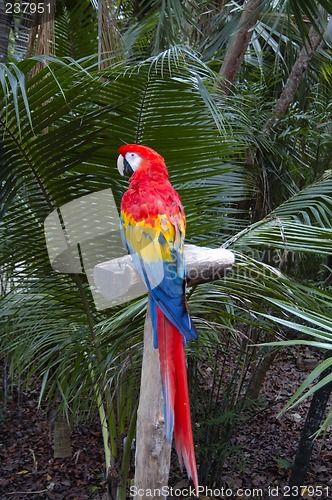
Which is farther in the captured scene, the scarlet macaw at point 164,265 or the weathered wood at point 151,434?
the weathered wood at point 151,434

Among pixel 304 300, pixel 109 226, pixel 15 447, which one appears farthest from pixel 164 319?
pixel 15 447

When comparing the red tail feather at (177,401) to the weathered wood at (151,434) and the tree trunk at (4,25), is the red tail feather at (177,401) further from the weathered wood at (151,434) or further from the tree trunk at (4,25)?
the tree trunk at (4,25)

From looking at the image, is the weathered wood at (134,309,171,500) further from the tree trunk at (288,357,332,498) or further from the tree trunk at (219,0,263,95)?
the tree trunk at (219,0,263,95)

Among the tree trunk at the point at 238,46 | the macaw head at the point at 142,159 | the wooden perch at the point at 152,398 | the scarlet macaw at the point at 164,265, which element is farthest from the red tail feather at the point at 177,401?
the tree trunk at the point at 238,46

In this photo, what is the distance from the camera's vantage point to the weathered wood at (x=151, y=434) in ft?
3.23

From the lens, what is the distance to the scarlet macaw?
839mm

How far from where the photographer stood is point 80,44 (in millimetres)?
2027

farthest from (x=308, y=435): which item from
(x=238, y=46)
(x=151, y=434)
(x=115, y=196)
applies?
(x=238, y=46)

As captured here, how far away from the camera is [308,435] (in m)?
1.75

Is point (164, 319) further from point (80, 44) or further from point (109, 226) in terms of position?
point (80, 44)

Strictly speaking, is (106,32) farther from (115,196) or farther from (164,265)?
(164,265)

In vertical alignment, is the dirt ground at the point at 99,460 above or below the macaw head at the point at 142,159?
below

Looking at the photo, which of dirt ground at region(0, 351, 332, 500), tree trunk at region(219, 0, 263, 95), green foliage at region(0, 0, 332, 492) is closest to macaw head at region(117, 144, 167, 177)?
green foliage at region(0, 0, 332, 492)

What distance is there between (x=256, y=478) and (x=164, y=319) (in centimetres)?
158
